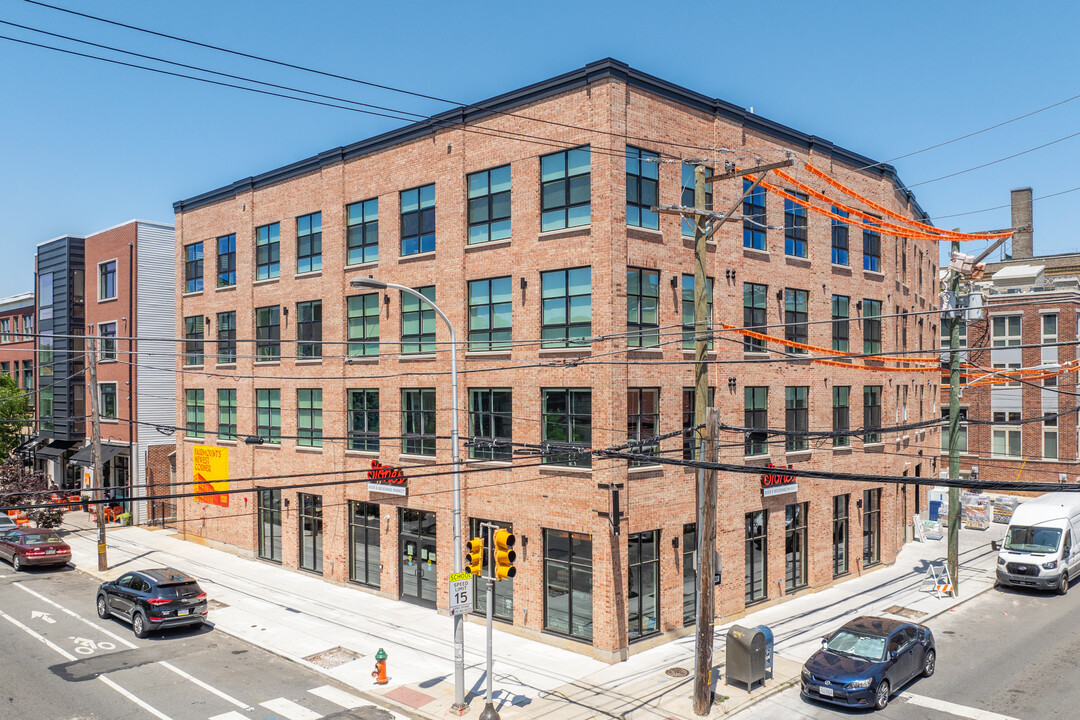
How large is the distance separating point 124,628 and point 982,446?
53.8 m

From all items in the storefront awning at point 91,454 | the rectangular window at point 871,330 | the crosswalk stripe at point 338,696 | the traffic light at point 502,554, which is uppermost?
the rectangular window at point 871,330

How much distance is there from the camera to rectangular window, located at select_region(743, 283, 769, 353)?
2621 cm

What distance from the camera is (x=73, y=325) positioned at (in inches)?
1848

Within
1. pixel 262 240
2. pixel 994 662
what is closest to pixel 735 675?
pixel 994 662

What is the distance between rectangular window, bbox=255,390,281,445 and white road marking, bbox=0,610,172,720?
11080 mm

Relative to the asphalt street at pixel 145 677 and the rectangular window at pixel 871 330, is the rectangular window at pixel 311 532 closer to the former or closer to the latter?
the asphalt street at pixel 145 677

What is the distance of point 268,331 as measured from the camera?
109ft

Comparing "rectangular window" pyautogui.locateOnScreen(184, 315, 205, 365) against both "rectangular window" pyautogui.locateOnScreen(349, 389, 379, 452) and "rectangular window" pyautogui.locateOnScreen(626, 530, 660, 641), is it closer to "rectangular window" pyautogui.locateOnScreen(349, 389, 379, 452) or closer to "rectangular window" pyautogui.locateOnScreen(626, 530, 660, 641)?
"rectangular window" pyautogui.locateOnScreen(349, 389, 379, 452)

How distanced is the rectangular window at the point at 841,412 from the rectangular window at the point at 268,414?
22833mm

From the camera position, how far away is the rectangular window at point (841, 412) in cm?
3027

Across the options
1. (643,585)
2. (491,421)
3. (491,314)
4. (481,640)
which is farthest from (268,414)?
(643,585)

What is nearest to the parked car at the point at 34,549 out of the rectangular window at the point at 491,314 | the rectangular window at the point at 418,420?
the rectangular window at the point at 418,420

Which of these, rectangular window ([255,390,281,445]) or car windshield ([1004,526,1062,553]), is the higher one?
rectangular window ([255,390,281,445])

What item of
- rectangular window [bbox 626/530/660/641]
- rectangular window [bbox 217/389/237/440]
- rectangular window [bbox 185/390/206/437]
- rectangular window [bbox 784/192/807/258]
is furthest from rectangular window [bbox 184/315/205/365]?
rectangular window [bbox 784/192/807/258]
